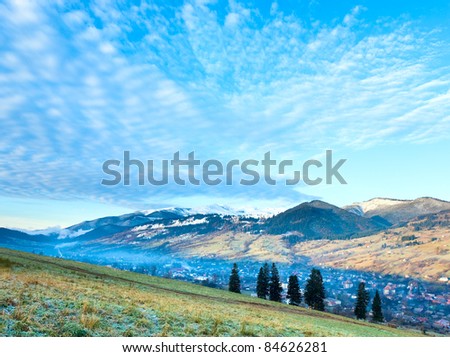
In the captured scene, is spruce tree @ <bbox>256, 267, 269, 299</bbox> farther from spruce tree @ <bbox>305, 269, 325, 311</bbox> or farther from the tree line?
spruce tree @ <bbox>305, 269, 325, 311</bbox>

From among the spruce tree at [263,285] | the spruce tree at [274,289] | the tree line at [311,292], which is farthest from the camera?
the spruce tree at [263,285]

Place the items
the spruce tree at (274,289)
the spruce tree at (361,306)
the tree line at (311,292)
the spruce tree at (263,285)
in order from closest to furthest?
the spruce tree at (361,306)
the tree line at (311,292)
the spruce tree at (274,289)
the spruce tree at (263,285)

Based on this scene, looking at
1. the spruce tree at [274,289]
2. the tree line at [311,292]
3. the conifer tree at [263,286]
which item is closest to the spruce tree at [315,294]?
the tree line at [311,292]

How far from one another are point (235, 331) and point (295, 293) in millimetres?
67965

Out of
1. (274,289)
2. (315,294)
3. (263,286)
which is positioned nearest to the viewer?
(315,294)

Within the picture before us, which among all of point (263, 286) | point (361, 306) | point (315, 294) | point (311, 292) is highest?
point (311, 292)

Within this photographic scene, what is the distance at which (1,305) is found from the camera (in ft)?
44.7

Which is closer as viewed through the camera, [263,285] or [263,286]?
[263,286]

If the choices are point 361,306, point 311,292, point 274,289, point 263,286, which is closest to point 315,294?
point 311,292

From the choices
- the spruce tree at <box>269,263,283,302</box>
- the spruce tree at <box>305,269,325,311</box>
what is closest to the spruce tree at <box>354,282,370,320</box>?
the spruce tree at <box>305,269,325,311</box>

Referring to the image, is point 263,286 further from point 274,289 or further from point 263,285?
point 274,289

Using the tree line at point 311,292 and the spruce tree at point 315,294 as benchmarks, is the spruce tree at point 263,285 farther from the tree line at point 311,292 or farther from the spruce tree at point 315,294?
the spruce tree at point 315,294
